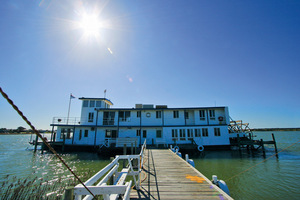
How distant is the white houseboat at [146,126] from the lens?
2366 cm

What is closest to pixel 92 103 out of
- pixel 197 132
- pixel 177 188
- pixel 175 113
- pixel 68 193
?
pixel 175 113

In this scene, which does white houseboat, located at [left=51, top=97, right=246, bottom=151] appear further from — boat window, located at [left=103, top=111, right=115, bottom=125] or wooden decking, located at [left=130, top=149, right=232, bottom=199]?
wooden decking, located at [left=130, top=149, right=232, bottom=199]

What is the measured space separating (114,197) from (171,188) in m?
2.76

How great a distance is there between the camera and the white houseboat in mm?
23656

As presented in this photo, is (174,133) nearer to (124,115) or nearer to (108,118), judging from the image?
(124,115)

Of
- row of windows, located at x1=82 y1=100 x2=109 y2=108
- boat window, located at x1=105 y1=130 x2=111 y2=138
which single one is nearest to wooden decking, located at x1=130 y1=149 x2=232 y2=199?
boat window, located at x1=105 y1=130 x2=111 y2=138

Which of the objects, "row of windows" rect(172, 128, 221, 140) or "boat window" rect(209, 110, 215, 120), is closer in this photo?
"row of windows" rect(172, 128, 221, 140)

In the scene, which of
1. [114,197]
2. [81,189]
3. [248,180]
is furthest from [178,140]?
[81,189]

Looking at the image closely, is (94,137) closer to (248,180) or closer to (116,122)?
(116,122)

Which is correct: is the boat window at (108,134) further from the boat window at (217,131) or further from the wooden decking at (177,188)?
the wooden decking at (177,188)

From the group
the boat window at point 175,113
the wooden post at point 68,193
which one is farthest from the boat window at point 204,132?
the wooden post at point 68,193

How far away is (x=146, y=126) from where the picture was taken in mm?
25125

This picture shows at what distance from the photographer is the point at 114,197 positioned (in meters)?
4.01

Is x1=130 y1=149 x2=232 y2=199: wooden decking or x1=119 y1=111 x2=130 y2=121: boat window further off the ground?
x1=119 y1=111 x2=130 y2=121: boat window
